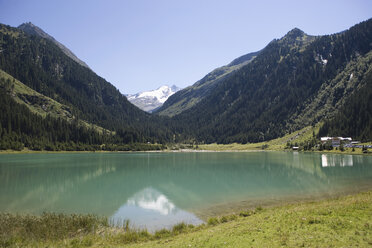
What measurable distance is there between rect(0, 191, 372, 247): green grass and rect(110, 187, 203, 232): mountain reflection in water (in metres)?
3.12

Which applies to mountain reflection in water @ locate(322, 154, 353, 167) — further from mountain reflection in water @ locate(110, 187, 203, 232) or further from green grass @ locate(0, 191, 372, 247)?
green grass @ locate(0, 191, 372, 247)

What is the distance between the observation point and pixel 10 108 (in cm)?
17038

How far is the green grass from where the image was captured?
43.6 ft

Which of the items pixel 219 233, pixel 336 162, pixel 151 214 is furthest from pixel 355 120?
pixel 219 233

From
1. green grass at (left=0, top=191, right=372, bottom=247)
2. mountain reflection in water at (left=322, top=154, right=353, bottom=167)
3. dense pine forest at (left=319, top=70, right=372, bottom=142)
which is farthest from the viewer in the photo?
dense pine forest at (left=319, top=70, right=372, bottom=142)

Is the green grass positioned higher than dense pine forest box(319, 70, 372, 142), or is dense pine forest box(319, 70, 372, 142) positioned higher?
dense pine forest box(319, 70, 372, 142)

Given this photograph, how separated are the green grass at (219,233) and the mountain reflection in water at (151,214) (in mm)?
3122

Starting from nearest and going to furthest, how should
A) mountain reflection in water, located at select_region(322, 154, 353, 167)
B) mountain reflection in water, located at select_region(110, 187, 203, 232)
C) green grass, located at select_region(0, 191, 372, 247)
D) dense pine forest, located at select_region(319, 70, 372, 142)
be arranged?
green grass, located at select_region(0, 191, 372, 247)
mountain reflection in water, located at select_region(110, 187, 203, 232)
mountain reflection in water, located at select_region(322, 154, 353, 167)
dense pine forest, located at select_region(319, 70, 372, 142)

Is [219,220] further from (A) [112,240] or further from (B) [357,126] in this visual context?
(B) [357,126]

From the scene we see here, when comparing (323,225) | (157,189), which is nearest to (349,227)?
(323,225)

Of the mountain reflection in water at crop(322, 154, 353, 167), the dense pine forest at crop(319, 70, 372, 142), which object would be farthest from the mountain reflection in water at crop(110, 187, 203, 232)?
the dense pine forest at crop(319, 70, 372, 142)

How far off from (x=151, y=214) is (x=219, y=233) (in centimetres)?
1250

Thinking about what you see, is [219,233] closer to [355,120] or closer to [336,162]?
[336,162]

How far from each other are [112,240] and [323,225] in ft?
45.0
